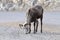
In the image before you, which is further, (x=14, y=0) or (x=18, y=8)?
(x=14, y=0)

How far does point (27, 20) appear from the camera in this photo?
11406 mm

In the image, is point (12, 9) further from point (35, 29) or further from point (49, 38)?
point (49, 38)

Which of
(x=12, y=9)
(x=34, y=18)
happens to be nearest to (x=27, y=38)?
(x=34, y=18)

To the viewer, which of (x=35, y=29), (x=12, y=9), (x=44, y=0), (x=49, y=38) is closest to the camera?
(x=49, y=38)

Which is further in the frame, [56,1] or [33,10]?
A: [56,1]

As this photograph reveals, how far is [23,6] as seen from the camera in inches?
1211

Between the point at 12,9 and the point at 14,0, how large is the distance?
4.55 metres

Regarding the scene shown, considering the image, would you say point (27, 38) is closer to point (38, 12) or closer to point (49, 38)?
point (49, 38)

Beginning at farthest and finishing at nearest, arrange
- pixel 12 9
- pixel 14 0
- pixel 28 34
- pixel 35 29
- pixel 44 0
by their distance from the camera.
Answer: pixel 14 0
pixel 44 0
pixel 12 9
pixel 35 29
pixel 28 34

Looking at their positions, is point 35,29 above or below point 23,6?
above

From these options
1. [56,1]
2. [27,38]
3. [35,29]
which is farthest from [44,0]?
[27,38]

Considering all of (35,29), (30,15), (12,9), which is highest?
(30,15)

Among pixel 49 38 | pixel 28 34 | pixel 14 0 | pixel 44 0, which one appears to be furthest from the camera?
pixel 14 0

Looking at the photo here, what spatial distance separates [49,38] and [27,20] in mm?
1792
